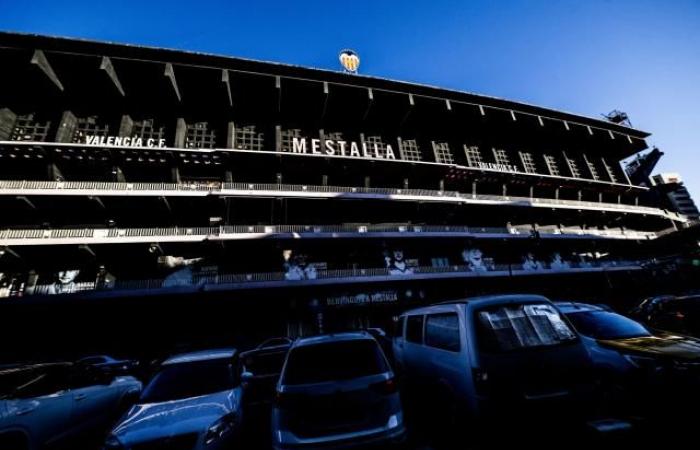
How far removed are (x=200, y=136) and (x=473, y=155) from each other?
81.3ft

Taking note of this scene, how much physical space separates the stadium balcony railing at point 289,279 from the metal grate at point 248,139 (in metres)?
10.0

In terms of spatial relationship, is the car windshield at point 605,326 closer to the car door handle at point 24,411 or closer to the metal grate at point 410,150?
Result: the car door handle at point 24,411

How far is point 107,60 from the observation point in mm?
18078

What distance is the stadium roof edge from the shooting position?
677 inches

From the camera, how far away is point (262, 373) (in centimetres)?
791

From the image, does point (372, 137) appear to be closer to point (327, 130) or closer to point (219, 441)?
point (327, 130)

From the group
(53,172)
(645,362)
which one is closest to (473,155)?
(645,362)

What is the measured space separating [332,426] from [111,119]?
84.9ft

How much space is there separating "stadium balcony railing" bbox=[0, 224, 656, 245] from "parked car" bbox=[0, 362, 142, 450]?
12.6 m

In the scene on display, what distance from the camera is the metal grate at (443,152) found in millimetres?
26516

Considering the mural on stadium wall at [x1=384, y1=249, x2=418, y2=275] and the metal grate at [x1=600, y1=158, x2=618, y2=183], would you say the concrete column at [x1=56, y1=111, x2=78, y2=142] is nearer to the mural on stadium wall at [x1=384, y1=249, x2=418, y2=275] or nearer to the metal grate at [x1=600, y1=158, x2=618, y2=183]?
the mural on stadium wall at [x1=384, y1=249, x2=418, y2=275]

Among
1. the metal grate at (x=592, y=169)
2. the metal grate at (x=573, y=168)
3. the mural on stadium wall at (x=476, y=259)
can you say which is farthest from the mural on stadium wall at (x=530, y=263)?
the metal grate at (x=592, y=169)

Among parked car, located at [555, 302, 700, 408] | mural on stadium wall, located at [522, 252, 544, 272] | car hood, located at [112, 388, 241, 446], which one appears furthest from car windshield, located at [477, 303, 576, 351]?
mural on stadium wall, located at [522, 252, 544, 272]

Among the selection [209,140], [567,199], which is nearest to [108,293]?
[209,140]
